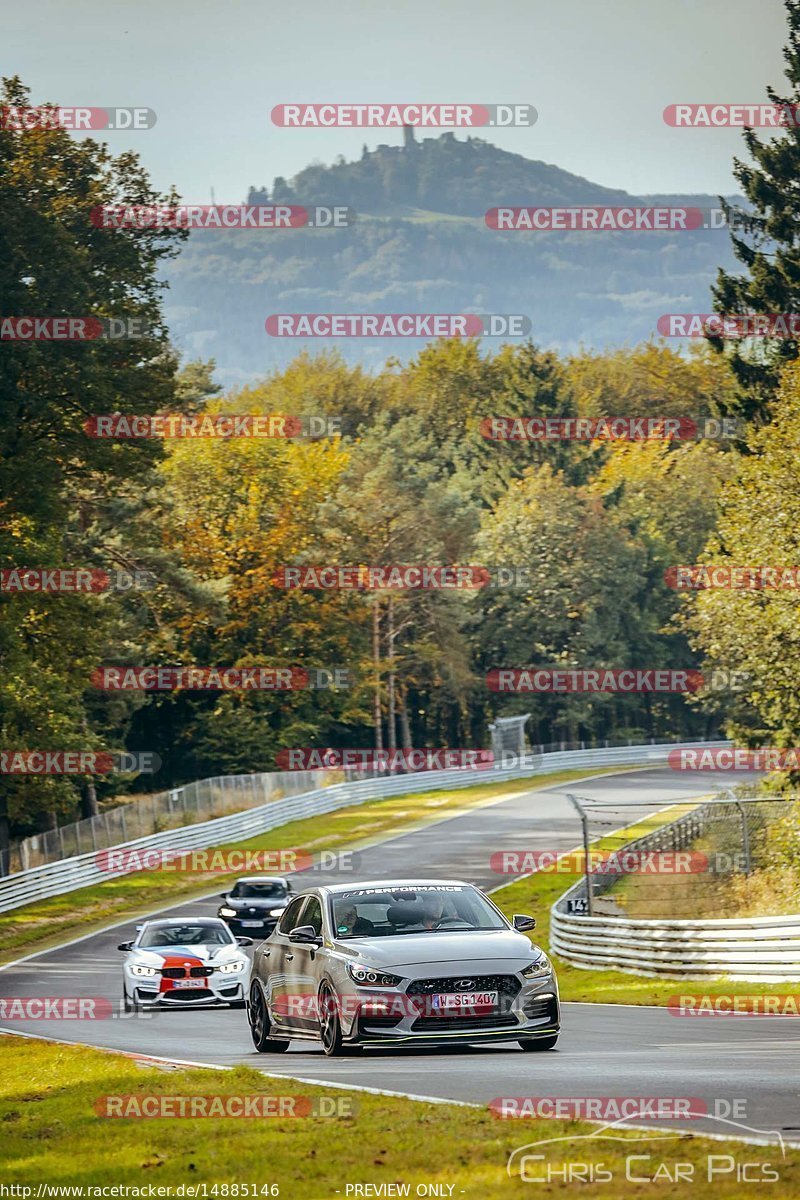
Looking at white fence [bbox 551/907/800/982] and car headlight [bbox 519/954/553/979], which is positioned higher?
car headlight [bbox 519/954/553/979]

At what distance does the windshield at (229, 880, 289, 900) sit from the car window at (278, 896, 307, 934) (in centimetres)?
2136

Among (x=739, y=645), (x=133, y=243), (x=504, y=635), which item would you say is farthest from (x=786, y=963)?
(x=504, y=635)

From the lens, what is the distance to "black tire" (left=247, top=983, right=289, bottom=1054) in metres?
16.6

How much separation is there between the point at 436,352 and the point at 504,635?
113 ft

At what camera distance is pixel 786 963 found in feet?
74.8

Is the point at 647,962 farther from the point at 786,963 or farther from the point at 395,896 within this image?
the point at 395,896

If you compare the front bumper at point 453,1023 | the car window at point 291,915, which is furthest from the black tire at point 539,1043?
the car window at point 291,915

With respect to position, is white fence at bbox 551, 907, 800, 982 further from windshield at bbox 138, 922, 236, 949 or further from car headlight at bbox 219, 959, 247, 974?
windshield at bbox 138, 922, 236, 949

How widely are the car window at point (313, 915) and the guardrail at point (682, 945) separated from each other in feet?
27.7

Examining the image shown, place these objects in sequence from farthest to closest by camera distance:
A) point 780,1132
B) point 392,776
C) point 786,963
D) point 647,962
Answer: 1. point 392,776
2. point 647,962
3. point 786,963
4. point 780,1132

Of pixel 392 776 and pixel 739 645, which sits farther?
pixel 392 776

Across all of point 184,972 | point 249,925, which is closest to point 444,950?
point 184,972

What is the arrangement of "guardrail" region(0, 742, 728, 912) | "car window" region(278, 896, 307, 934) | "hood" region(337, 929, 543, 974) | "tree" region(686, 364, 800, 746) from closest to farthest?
1. "hood" region(337, 929, 543, 974)
2. "car window" region(278, 896, 307, 934)
3. "tree" region(686, 364, 800, 746)
4. "guardrail" region(0, 742, 728, 912)

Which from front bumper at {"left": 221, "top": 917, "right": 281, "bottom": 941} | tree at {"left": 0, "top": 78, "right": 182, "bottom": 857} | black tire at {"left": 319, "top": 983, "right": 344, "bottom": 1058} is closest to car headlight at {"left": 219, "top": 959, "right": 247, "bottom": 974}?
black tire at {"left": 319, "top": 983, "right": 344, "bottom": 1058}
